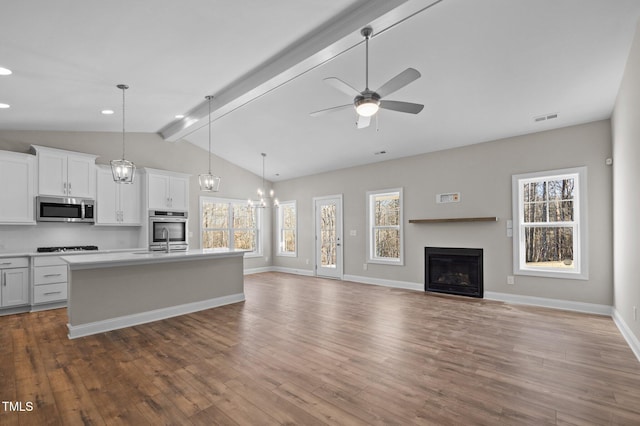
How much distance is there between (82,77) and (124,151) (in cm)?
294

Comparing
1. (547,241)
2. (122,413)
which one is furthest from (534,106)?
(122,413)

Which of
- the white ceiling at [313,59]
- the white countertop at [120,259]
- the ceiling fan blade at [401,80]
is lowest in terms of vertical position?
the white countertop at [120,259]

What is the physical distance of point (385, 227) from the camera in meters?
7.06

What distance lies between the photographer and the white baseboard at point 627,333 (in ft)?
10.3

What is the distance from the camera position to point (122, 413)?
2197 millimetres

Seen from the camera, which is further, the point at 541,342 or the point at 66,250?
the point at 66,250

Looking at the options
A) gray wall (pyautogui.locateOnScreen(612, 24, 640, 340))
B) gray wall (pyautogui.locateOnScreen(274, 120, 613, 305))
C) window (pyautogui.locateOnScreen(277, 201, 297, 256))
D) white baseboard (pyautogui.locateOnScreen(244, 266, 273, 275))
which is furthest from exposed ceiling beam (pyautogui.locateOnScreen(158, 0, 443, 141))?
white baseboard (pyautogui.locateOnScreen(244, 266, 273, 275))

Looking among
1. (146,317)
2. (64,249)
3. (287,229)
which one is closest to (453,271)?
(287,229)

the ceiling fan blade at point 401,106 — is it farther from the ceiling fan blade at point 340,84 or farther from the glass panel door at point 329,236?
the glass panel door at point 329,236

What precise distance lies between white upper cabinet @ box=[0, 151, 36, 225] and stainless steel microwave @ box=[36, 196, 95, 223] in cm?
12

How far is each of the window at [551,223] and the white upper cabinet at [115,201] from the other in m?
6.91

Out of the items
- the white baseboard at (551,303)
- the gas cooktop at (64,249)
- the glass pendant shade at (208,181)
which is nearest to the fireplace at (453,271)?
the white baseboard at (551,303)

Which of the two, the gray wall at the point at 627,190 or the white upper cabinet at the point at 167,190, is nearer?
the gray wall at the point at 627,190

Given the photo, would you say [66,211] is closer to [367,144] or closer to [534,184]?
[367,144]
